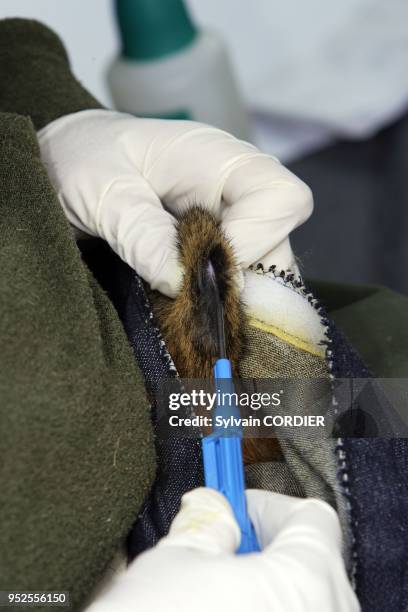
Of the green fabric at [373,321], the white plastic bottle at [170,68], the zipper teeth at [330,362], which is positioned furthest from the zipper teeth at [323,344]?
the white plastic bottle at [170,68]

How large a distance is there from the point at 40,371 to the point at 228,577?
140mm

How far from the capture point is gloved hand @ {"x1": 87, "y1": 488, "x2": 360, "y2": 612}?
1.11ft

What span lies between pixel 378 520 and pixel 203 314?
15 centimetres

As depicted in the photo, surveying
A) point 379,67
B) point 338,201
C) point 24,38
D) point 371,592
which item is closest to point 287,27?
point 379,67

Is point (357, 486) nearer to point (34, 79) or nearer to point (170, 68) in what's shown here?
point (34, 79)

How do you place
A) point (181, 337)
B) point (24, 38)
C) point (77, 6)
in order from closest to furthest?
point (181, 337)
point (24, 38)
point (77, 6)

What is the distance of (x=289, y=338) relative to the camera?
1.55ft

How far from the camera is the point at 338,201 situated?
121 centimetres

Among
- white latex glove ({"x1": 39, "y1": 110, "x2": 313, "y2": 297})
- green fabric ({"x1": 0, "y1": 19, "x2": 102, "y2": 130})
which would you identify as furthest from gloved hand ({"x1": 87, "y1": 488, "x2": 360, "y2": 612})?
green fabric ({"x1": 0, "y1": 19, "x2": 102, "y2": 130})

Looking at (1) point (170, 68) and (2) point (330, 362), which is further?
(1) point (170, 68)

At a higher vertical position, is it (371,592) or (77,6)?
(77,6)

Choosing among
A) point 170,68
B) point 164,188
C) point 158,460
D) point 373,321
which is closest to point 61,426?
point 158,460

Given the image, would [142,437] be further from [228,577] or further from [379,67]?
[379,67]

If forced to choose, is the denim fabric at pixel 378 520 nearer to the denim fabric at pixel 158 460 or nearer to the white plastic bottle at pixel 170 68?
the denim fabric at pixel 158 460
